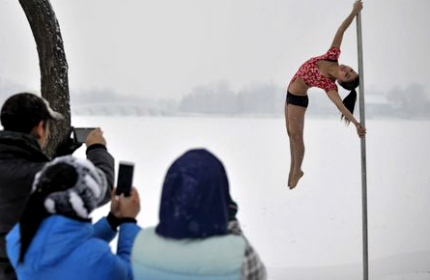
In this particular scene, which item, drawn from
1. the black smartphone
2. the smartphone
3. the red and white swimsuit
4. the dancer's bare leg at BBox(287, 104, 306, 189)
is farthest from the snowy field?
the black smartphone

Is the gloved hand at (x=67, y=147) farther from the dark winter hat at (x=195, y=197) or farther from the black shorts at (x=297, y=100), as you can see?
the black shorts at (x=297, y=100)

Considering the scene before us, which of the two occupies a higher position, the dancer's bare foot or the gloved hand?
the gloved hand

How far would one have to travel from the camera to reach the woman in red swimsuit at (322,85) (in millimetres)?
2475

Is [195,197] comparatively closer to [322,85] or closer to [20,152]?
[20,152]

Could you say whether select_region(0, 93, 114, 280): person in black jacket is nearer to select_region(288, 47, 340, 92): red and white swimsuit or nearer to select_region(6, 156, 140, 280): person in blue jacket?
select_region(6, 156, 140, 280): person in blue jacket

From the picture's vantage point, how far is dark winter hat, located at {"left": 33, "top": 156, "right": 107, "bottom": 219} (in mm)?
1149

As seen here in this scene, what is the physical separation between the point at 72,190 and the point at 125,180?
0.93ft

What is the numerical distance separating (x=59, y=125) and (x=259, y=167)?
1.44 m

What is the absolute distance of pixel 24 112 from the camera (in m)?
1.45

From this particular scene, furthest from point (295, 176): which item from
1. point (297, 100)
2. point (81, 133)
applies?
point (81, 133)

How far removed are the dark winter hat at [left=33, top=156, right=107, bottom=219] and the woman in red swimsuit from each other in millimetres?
1607

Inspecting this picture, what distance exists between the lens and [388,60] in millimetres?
3018

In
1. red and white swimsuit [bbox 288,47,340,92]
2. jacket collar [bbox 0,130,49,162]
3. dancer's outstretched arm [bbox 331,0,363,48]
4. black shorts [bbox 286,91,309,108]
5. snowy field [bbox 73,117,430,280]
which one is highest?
dancer's outstretched arm [bbox 331,0,363,48]

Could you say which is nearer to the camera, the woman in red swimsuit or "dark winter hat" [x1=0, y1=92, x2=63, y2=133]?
"dark winter hat" [x1=0, y1=92, x2=63, y2=133]
